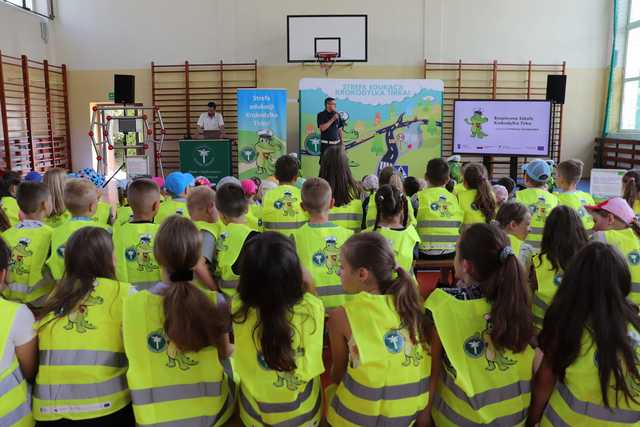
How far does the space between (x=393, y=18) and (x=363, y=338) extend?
33.1 feet

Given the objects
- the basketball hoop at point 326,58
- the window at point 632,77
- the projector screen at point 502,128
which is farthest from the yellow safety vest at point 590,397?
the window at point 632,77

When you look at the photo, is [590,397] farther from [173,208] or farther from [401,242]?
[173,208]

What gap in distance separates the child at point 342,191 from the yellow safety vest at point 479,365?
6.42 feet

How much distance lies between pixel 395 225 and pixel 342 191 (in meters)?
0.93

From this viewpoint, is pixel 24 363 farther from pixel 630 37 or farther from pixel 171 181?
pixel 630 37

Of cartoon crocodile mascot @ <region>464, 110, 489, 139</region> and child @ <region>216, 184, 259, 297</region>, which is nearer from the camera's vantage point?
child @ <region>216, 184, 259, 297</region>

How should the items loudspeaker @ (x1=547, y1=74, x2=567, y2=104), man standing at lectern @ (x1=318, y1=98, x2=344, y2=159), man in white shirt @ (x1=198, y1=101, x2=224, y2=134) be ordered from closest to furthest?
man standing at lectern @ (x1=318, y1=98, x2=344, y2=159) < loudspeaker @ (x1=547, y1=74, x2=567, y2=104) < man in white shirt @ (x1=198, y1=101, x2=224, y2=134)

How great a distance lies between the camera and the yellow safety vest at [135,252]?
9.00 ft

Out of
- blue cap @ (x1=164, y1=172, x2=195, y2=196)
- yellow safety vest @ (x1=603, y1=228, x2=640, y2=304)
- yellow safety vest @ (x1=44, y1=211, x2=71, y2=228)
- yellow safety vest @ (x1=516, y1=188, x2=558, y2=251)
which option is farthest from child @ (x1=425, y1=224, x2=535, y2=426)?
yellow safety vest @ (x1=44, y1=211, x2=71, y2=228)

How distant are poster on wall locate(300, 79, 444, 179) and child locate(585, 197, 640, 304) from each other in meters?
6.15

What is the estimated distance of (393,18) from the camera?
10.6 meters

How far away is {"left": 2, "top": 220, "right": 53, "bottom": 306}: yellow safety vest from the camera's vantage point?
272 cm

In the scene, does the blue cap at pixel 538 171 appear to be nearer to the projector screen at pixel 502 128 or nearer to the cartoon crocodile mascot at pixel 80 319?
the cartoon crocodile mascot at pixel 80 319

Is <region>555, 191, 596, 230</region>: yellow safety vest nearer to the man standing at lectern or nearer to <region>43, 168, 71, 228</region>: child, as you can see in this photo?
<region>43, 168, 71, 228</region>: child
